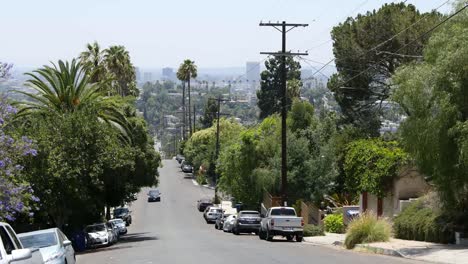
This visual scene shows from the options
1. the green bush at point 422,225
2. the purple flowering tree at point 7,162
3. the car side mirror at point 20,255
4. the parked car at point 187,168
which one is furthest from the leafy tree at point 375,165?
the parked car at point 187,168

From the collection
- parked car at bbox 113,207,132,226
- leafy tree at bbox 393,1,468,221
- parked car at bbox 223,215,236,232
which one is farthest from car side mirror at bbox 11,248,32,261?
parked car at bbox 113,207,132,226

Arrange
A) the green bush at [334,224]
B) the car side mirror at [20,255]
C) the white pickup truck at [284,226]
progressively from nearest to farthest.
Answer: the car side mirror at [20,255], the white pickup truck at [284,226], the green bush at [334,224]

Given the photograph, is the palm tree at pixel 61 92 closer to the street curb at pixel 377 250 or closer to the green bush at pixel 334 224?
the green bush at pixel 334 224

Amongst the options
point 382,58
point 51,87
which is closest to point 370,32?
point 382,58

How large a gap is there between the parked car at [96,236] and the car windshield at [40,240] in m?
25.1

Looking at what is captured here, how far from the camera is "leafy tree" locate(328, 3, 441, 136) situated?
61.2 m

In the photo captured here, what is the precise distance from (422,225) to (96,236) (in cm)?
1943

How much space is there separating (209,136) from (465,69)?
113 meters

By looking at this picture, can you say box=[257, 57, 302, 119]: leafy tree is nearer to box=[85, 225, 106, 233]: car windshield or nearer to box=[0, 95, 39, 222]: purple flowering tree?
box=[85, 225, 106, 233]: car windshield

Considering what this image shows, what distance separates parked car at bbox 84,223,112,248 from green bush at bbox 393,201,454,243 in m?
16.9

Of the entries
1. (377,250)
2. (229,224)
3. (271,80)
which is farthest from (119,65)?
(377,250)

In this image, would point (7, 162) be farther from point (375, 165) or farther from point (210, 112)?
point (210, 112)

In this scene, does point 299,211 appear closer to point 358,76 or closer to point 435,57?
point 358,76

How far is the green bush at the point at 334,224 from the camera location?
52750 millimetres
